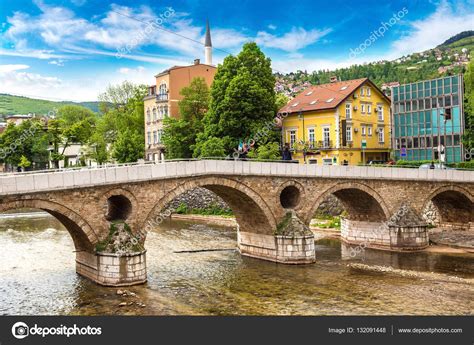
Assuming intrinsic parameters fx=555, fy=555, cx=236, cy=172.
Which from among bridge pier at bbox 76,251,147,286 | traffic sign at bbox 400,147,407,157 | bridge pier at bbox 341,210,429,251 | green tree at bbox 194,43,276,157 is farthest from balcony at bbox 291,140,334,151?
bridge pier at bbox 76,251,147,286

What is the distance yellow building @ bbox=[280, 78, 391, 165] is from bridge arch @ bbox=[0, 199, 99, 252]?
77.9 feet

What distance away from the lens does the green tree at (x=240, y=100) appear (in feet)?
150

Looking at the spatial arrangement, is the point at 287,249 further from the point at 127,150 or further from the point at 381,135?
the point at 127,150

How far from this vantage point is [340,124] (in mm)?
45125

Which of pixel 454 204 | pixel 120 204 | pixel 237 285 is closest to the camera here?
pixel 237 285

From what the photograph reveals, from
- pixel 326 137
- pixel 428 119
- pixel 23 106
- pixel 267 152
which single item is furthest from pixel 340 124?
pixel 23 106

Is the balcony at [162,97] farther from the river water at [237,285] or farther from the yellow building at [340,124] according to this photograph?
the river water at [237,285]

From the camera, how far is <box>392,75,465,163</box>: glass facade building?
1790 inches

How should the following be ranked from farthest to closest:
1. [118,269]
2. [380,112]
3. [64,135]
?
[64,135] < [380,112] < [118,269]

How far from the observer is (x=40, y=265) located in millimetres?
27047

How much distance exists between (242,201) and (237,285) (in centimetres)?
616
